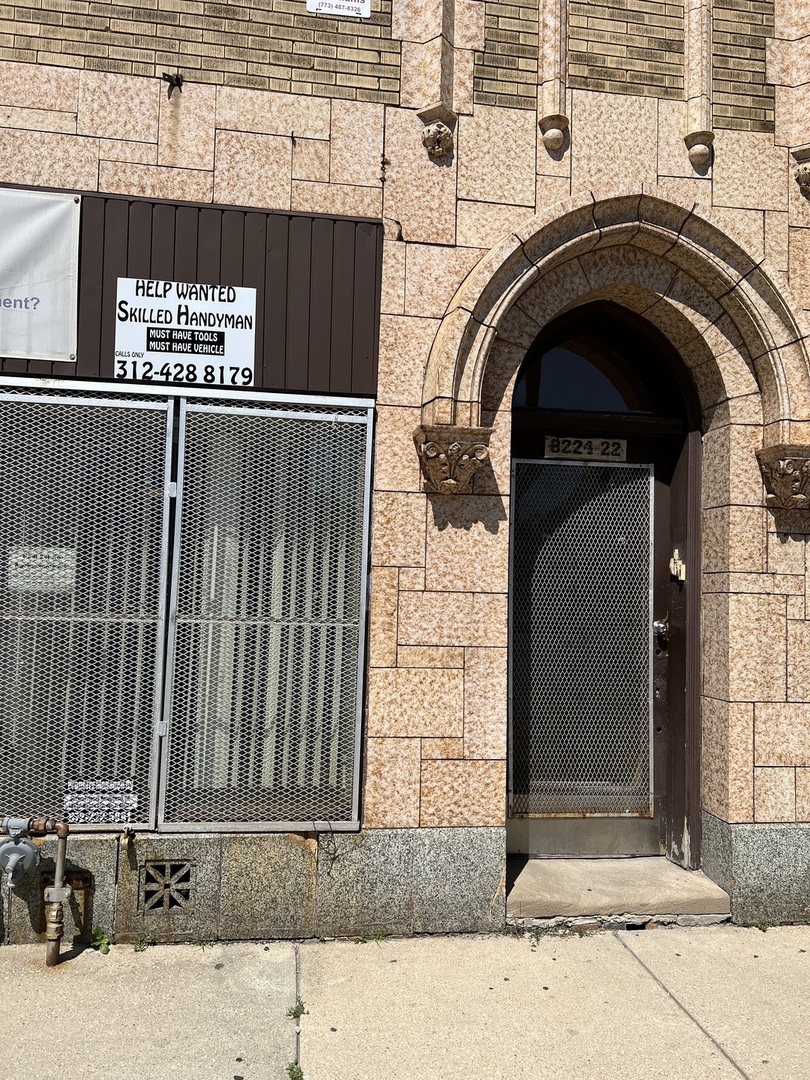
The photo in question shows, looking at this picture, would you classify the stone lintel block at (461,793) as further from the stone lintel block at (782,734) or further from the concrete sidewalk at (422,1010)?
the stone lintel block at (782,734)

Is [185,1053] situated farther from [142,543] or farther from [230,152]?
[230,152]

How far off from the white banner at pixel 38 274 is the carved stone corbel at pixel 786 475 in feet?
13.3

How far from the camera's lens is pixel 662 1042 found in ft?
12.7

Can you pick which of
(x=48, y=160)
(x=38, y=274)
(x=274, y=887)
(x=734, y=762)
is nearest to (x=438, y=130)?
(x=48, y=160)

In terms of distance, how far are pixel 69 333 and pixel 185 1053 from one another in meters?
3.57

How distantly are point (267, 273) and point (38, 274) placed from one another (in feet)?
4.03

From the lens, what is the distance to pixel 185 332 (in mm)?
4938

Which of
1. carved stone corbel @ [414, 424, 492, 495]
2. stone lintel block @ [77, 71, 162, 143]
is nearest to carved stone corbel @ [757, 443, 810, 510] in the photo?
carved stone corbel @ [414, 424, 492, 495]

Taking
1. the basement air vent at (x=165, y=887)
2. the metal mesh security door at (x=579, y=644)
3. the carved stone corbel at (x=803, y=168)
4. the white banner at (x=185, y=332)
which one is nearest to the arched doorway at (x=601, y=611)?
the metal mesh security door at (x=579, y=644)

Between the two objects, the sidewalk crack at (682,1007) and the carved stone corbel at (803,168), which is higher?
the carved stone corbel at (803,168)

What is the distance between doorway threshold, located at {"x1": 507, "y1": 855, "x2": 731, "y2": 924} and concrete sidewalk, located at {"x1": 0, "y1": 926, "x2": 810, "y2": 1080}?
0.15 meters

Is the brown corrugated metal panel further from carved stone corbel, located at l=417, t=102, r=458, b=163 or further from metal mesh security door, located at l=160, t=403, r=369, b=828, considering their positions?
carved stone corbel, located at l=417, t=102, r=458, b=163

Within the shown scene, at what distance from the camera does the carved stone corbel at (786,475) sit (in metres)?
5.25

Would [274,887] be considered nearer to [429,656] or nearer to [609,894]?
[429,656]
